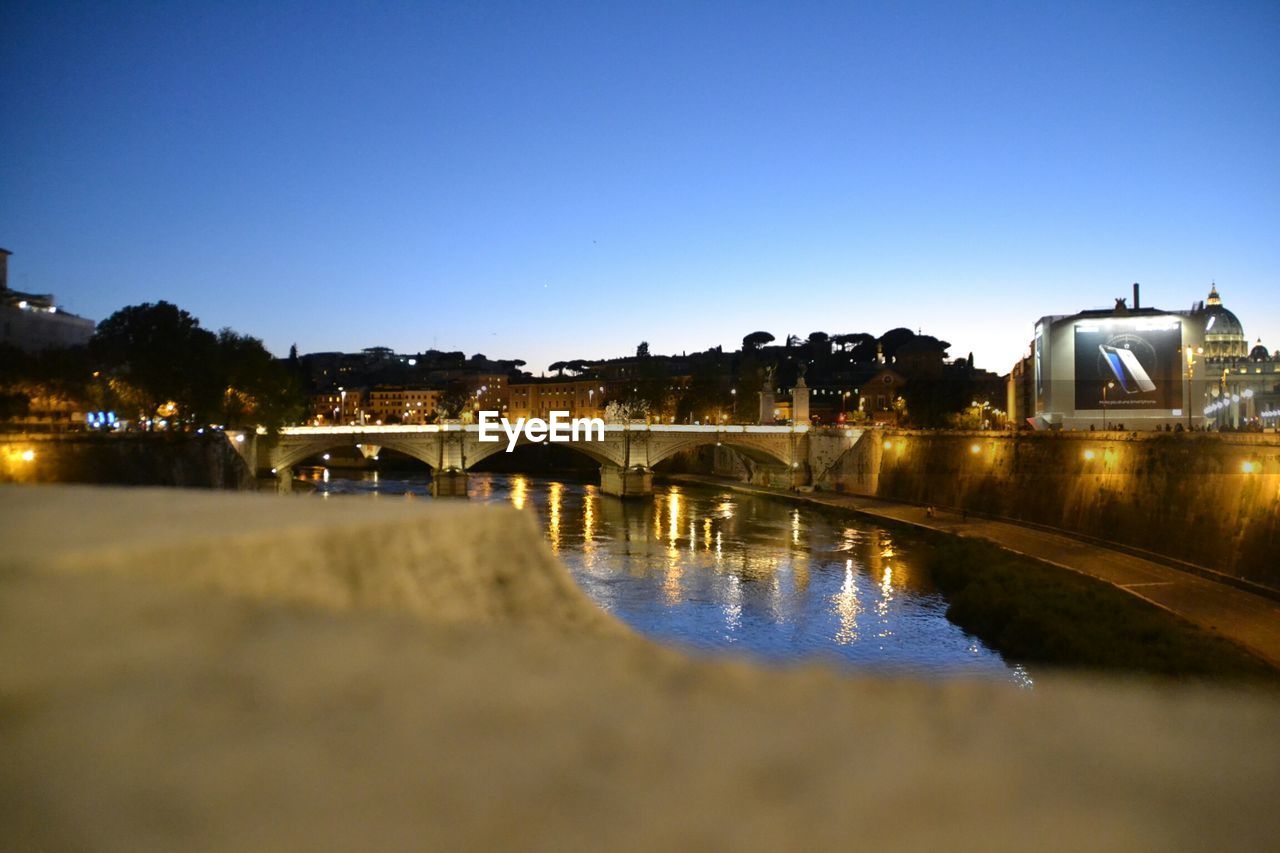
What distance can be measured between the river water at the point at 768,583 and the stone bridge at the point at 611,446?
4890mm

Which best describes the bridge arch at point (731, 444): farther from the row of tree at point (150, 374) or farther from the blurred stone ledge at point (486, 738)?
the blurred stone ledge at point (486, 738)

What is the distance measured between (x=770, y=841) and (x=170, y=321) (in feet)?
134

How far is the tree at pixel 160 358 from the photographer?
35438mm

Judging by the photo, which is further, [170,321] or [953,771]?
[170,321]

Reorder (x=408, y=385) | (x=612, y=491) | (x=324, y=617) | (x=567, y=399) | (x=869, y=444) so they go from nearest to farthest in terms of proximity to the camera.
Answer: (x=324, y=617), (x=869, y=444), (x=612, y=491), (x=567, y=399), (x=408, y=385)

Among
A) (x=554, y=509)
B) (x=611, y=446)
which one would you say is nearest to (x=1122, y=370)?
(x=554, y=509)

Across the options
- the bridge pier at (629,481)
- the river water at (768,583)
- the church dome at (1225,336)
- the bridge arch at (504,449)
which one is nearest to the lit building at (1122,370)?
the river water at (768,583)

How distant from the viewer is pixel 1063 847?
4.87 ft

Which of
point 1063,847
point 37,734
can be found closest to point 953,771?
point 1063,847

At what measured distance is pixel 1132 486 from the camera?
24.4 m

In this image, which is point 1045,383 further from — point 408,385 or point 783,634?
point 408,385

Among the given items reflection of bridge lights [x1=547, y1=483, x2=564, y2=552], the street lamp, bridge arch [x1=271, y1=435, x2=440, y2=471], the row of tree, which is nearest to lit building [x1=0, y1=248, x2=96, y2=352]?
the row of tree

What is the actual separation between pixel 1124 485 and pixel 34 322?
4515 cm

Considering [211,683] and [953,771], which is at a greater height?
[211,683]
